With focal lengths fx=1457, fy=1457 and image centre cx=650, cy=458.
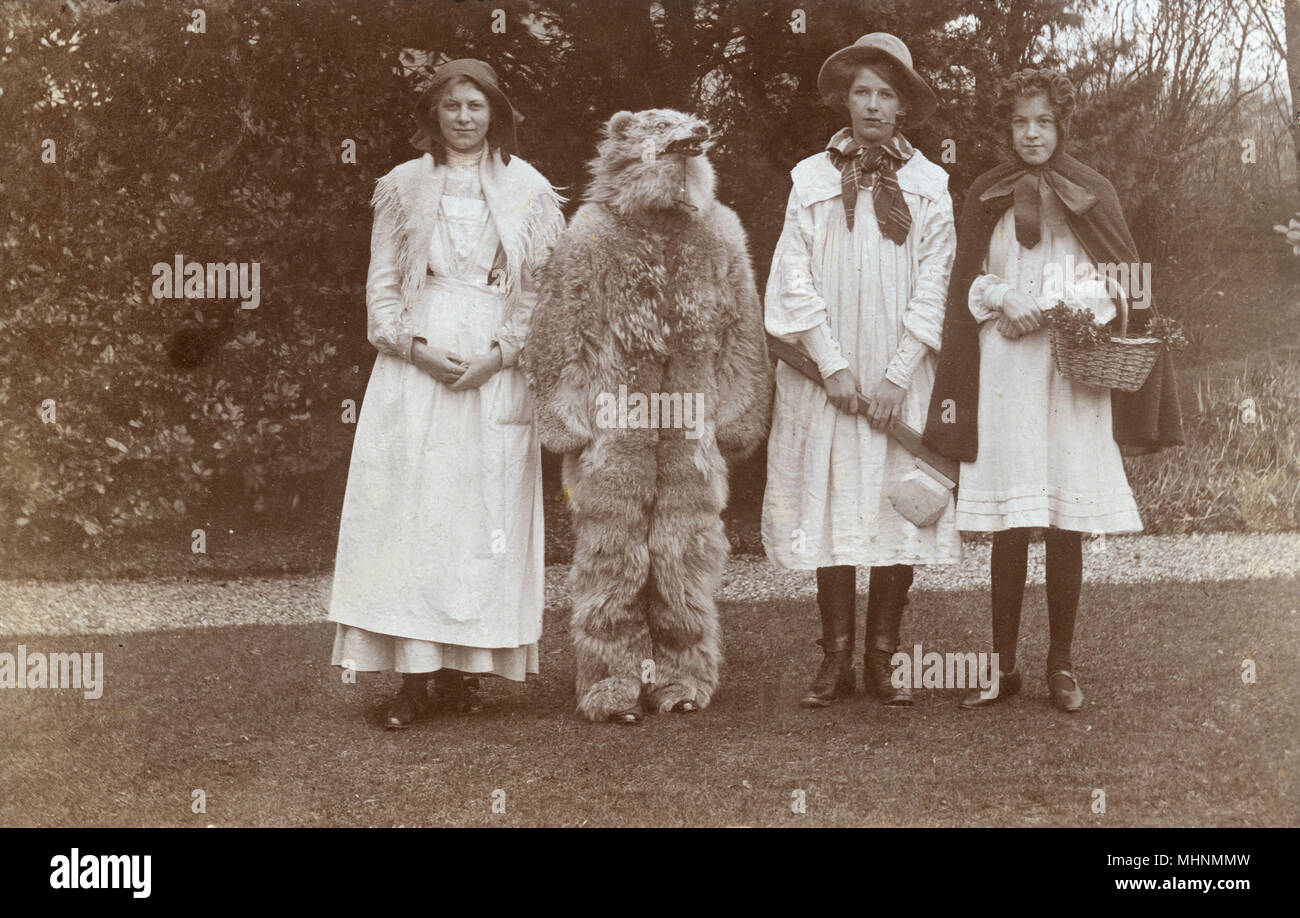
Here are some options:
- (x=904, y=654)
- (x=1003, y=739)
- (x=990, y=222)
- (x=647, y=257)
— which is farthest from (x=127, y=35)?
(x=1003, y=739)

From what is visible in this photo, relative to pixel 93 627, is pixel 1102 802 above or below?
below

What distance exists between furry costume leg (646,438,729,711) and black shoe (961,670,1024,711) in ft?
3.11

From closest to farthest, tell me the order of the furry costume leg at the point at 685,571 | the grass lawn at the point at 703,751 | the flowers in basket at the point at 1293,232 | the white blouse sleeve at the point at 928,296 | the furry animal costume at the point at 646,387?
the grass lawn at the point at 703,751, the furry animal costume at the point at 646,387, the furry costume leg at the point at 685,571, the white blouse sleeve at the point at 928,296, the flowers in basket at the point at 1293,232

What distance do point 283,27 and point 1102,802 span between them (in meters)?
4.69

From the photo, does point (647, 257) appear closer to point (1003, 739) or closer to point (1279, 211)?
point (1003, 739)

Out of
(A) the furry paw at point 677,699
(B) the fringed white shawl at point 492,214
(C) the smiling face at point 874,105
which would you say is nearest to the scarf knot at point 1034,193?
(C) the smiling face at point 874,105

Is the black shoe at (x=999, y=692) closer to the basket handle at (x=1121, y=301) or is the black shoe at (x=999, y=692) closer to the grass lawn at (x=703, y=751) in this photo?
the grass lawn at (x=703, y=751)

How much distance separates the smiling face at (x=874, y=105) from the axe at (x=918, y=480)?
873 mm

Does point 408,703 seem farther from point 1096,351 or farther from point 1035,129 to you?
point 1035,129

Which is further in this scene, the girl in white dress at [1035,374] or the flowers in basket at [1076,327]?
the girl in white dress at [1035,374]

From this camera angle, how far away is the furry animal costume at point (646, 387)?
5230 millimetres

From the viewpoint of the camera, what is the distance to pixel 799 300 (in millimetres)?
5516

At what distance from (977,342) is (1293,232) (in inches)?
58.2

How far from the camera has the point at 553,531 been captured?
8469 mm
